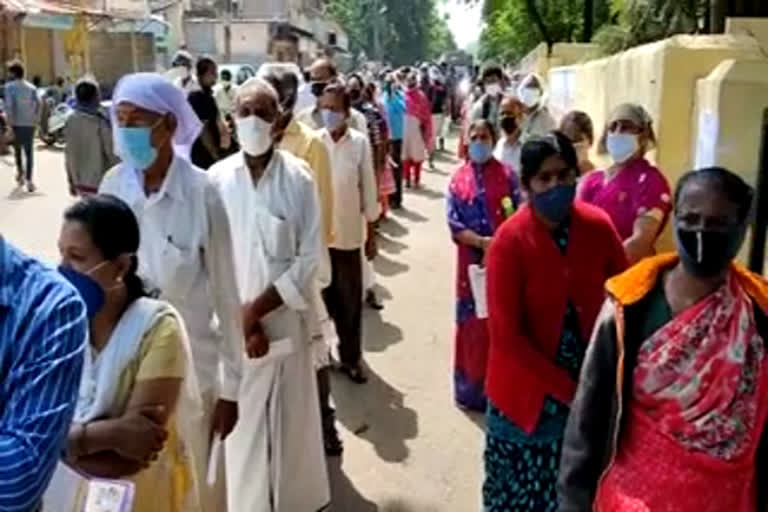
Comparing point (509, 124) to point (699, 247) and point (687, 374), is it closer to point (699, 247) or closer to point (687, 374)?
point (699, 247)

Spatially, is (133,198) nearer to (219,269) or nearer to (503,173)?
(219,269)

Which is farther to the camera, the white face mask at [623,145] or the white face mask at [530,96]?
the white face mask at [530,96]

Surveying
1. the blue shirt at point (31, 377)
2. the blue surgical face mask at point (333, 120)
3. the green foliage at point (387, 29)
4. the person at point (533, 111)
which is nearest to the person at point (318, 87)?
the blue surgical face mask at point (333, 120)

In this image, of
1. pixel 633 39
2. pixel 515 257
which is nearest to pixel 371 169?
pixel 515 257

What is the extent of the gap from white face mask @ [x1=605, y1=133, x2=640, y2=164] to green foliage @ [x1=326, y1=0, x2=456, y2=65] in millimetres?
81044

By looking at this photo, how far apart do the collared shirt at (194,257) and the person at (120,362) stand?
0.74 meters

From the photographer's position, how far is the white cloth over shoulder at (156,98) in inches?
135

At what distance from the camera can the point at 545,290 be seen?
361 cm

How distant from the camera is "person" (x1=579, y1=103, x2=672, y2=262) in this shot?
503 centimetres

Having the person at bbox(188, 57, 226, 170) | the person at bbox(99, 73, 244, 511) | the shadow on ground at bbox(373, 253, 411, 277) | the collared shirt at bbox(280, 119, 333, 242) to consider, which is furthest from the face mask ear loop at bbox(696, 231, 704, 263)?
the shadow on ground at bbox(373, 253, 411, 277)

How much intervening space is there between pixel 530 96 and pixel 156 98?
18.9 feet

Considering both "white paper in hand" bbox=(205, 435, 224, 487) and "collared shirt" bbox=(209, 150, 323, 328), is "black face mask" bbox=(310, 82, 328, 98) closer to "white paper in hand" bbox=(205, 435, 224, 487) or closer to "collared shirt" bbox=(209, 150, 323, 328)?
"collared shirt" bbox=(209, 150, 323, 328)

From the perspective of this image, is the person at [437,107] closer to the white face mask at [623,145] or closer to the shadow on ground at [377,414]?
the shadow on ground at [377,414]

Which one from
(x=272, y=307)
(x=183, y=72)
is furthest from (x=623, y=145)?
(x=183, y=72)
